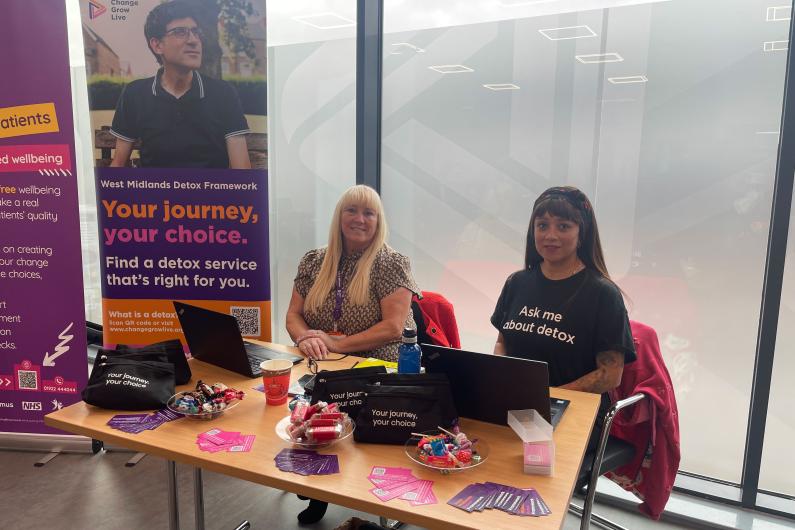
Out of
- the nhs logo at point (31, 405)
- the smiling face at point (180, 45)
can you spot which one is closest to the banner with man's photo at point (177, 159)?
the smiling face at point (180, 45)

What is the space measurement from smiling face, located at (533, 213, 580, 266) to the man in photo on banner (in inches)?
59.2

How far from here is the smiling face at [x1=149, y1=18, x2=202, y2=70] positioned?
2.68 metres

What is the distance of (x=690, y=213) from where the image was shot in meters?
2.54

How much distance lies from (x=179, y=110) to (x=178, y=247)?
67 cm

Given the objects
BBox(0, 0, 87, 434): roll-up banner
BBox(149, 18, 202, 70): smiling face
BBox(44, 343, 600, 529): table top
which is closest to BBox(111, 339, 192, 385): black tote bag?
BBox(44, 343, 600, 529): table top

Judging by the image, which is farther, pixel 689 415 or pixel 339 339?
pixel 689 415

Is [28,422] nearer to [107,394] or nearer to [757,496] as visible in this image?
[107,394]

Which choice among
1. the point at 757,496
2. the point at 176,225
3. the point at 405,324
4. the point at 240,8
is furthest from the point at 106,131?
the point at 757,496

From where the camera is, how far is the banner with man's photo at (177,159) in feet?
8.84

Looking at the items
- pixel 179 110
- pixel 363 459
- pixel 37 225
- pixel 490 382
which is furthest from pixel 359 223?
pixel 37 225

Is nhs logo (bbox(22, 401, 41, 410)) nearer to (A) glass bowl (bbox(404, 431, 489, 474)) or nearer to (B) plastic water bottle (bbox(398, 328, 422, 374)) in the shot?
(B) plastic water bottle (bbox(398, 328, 422, 374))

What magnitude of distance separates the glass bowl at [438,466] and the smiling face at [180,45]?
2.16 meters

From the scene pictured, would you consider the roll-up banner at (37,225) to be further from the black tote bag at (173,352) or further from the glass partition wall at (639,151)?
the glass partition wall at (639,151)

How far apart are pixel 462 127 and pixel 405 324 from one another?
4.13ft
